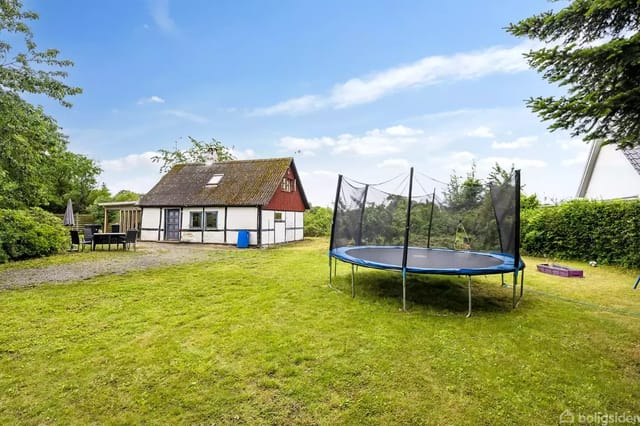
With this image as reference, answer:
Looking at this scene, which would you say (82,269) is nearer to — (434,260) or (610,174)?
(434,260)

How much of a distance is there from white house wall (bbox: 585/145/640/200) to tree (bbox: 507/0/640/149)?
10097 millimetres

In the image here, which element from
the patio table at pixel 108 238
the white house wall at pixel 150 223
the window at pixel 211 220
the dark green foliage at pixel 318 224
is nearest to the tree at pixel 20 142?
the patio table at pixel 108 238

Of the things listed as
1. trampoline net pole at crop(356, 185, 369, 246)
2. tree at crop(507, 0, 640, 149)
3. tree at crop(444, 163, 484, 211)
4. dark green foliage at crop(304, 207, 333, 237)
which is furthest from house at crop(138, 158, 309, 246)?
tree at crop(507, 0, 640, 149)

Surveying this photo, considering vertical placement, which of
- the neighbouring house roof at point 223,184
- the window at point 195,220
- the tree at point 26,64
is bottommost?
the window at point 195,220

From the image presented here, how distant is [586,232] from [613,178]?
210 inches

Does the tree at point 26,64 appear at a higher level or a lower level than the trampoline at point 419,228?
higher

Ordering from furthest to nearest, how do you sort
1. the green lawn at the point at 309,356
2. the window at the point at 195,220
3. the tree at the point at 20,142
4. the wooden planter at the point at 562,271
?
the window at the point at 195,220, the tree at the point at 20,142, the wooden planter at the point at 562,271, the green lawn at the point at 309,356

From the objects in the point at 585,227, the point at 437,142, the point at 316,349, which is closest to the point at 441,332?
the point at 316,349

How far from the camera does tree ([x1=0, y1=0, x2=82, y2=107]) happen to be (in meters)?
7.09

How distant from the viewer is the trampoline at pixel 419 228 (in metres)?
5.46

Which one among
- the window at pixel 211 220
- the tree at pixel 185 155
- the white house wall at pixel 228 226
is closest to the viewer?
the white house wall at pixel 228 226

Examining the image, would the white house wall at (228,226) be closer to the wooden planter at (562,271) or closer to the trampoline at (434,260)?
the trampoline at (434,260)

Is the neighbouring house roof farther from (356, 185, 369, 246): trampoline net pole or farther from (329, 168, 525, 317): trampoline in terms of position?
(329, 168, 525, 317): trampoline

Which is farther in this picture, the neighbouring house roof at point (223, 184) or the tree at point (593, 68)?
the neighbouring house roof at point (223, 184)
